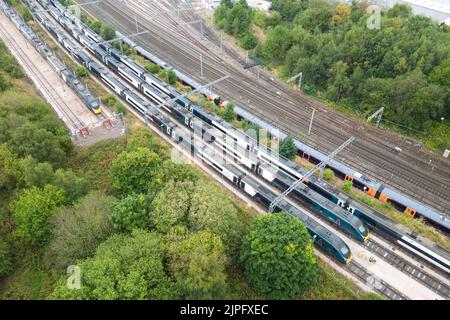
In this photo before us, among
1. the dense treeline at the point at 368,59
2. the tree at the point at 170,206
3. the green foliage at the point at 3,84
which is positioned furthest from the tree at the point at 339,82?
the green foliage at the point at 3,84

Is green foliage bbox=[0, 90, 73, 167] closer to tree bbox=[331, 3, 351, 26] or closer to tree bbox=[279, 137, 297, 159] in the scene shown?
tree bbox=[279, 137, 297, 159]

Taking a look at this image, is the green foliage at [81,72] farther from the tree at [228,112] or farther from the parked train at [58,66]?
the tree at [228,112]

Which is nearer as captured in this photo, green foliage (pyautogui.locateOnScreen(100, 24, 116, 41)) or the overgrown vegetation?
the overgrown vegetation

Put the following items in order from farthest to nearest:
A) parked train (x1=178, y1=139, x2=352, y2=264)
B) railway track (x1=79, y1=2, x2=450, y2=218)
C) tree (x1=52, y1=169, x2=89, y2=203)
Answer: railway track (x1=79, y1=2, x2=450, y2=218) → tree (x1=52, y1=169, x2=89, y2=203) → parked train (x1=178, y1=139, x2=352, y2=264)

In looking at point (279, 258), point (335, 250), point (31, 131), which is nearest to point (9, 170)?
point (31, 131)

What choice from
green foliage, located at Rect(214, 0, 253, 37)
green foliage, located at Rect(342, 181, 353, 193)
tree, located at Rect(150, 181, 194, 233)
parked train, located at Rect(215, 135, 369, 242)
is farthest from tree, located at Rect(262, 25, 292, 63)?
tree, located at Rect(150, 181, 194, 233)

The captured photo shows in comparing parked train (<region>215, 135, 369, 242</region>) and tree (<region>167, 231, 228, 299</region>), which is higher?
tree (<region>167, 231, 228, 299</region>)

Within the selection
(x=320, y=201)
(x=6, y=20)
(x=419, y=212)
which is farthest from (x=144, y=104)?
(x=6, y=20)

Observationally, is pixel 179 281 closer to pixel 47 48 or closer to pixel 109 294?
pixel 109 294
